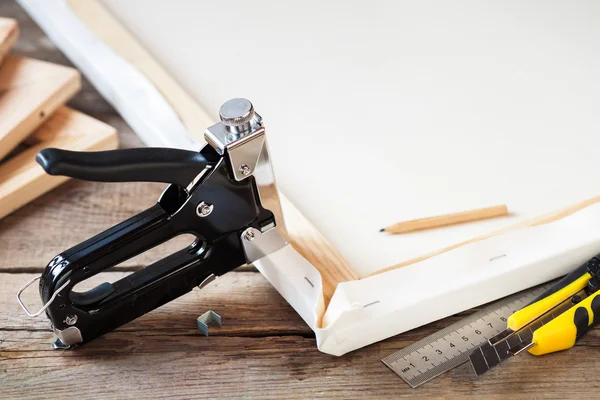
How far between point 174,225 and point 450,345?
0.30 m

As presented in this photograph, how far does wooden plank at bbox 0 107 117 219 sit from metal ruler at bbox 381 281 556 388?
0.47 metres

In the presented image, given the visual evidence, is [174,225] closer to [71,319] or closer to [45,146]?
[71,319]

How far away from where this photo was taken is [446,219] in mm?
901

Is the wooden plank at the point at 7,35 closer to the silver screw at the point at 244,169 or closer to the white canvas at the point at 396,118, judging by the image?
the white canvas at the point at 396,118

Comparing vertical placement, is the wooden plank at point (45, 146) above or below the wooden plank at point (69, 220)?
above

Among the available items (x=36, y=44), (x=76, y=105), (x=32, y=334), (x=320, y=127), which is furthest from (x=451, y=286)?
(x=36, y=44)

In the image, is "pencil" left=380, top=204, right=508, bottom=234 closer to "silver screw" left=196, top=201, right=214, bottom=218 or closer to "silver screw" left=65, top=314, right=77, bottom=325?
"silver screw" left=196, top=201, right=214, bottom=218

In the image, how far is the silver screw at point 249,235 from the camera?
83 centimetres

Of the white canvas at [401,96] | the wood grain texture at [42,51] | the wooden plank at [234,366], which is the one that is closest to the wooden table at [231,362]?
the wooden plank at [234,366]

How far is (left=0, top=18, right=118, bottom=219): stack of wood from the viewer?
1000mm

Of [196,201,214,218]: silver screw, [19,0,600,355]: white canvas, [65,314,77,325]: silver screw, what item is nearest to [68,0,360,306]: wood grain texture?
[19,0,600,355]: white canvas

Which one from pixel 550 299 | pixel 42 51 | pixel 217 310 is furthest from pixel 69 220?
Answer: pixel 550 299

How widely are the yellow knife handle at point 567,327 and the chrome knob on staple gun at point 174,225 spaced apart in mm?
276

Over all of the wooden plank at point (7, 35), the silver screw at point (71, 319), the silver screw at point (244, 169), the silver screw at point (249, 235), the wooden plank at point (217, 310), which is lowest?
the wooden plank at point (217, 310)
